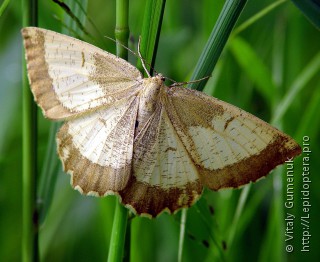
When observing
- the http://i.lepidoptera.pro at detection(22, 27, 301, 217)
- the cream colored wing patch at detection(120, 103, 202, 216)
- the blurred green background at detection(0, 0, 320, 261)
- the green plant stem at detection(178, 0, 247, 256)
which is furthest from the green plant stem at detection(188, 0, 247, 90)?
the blurred green background at detection(0, 0, 320, 261)

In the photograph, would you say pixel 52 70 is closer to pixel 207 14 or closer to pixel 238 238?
pixel 207 14

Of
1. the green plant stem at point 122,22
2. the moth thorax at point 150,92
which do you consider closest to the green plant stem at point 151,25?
the green plant stem at point 122,22

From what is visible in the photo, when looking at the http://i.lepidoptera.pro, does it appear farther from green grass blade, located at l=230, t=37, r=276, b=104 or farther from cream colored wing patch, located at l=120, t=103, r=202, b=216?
green grass blade, located at l=230, t=37, r=276, b=104

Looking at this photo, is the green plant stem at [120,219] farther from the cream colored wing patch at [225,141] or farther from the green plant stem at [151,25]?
the cream colored wing patch at [225,141]

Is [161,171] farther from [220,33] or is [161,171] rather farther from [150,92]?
[220,33]

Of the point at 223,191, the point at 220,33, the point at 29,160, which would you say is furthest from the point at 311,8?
the point at 223,191

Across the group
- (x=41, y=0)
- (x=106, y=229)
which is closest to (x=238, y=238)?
(x=106, y=229)
